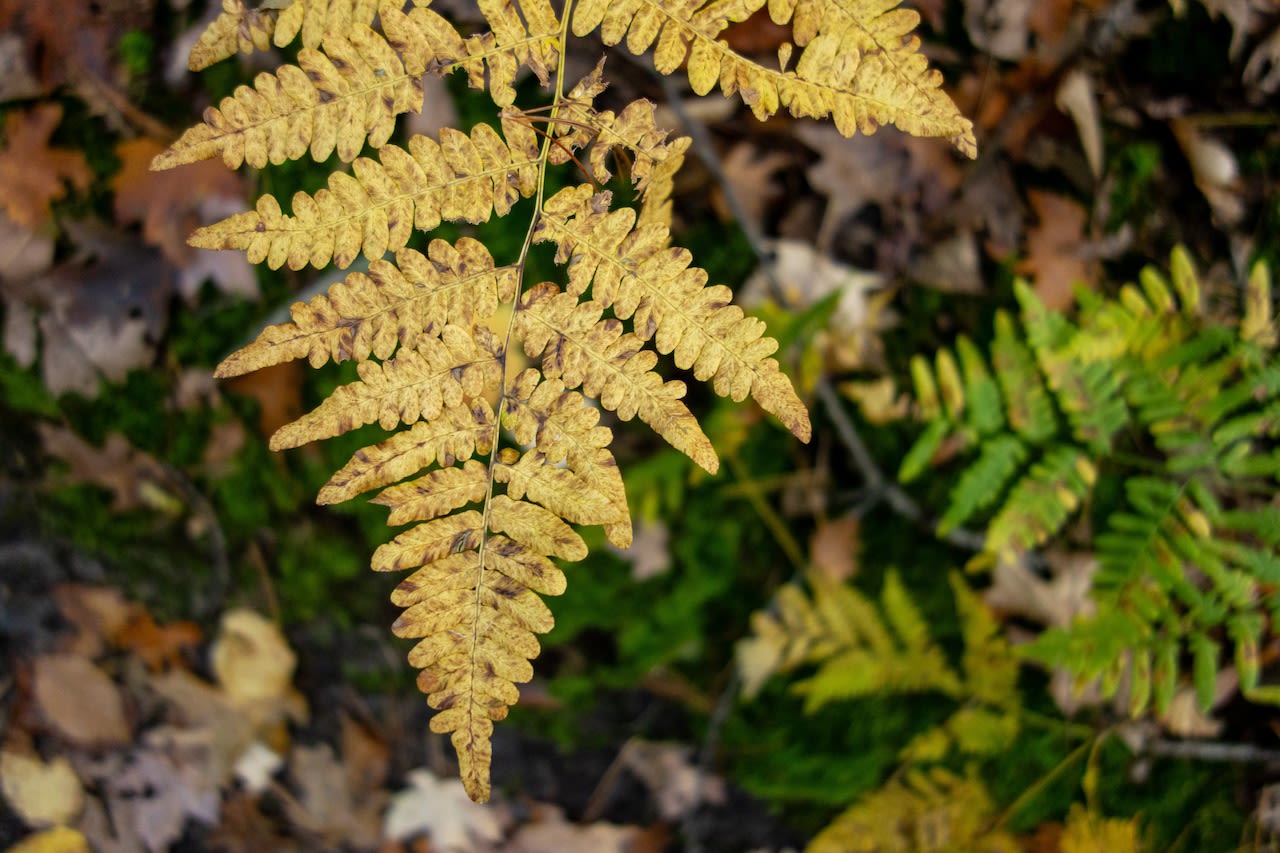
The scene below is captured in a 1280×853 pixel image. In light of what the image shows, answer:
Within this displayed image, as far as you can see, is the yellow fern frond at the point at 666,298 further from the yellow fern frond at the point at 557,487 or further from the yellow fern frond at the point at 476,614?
the yellow fern frond at the point at 476,614

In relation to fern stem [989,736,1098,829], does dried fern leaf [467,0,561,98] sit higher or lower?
higher

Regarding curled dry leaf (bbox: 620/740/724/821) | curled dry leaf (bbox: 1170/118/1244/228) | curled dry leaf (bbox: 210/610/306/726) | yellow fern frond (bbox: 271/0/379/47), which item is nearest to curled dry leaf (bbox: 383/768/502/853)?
curled dry leaf (bbox: 210/610/306/726)

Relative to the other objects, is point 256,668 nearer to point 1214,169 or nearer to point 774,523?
point 774,523

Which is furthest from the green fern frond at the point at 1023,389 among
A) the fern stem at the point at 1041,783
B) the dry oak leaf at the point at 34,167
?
the dry oak leaf at the point at 34,167

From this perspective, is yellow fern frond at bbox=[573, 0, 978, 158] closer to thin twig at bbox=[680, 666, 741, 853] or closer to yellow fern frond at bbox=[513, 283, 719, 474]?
yellow fern frond at bbox=[513, 283, 719, 474]

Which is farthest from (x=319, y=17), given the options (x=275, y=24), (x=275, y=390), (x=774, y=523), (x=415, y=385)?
(x=774, y=523)

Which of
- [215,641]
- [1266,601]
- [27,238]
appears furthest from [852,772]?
[27,238]

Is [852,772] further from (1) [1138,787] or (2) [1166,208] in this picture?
(2) [1166,208]
